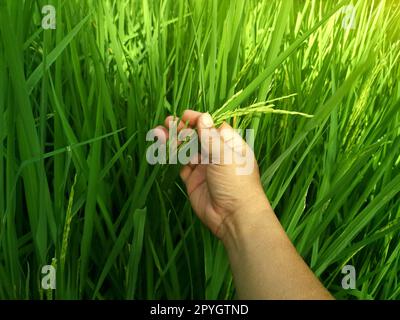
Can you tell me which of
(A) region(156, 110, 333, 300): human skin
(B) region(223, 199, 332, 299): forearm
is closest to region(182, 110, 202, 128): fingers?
(A) region(156, 110, 333, 300): human skin

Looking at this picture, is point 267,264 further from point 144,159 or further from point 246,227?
point 144,159

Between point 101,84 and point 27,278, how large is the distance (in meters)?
0.24

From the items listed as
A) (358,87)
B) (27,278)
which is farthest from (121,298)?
(358,87)

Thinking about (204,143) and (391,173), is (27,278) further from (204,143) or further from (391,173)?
(391,173)

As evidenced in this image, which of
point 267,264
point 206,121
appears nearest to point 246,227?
point 267,264

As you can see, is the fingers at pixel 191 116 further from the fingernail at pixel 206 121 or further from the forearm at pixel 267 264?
the forearm at pixel 267 264

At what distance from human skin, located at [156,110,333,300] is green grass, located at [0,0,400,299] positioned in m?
0.03

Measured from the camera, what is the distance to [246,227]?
768 millimetres

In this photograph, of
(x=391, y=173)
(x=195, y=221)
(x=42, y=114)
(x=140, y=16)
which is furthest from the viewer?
(x=140, y=16)

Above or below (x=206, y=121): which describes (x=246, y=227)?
below

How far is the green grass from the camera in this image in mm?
652

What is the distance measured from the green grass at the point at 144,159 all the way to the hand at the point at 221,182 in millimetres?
22

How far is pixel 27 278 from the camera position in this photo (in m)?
0.66

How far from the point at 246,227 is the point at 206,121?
16 cm
